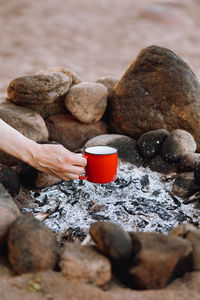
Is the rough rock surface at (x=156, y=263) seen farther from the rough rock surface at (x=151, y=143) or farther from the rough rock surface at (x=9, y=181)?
the rough rock surface at (x=151, y=143)

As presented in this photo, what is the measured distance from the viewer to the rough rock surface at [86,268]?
4.04ft

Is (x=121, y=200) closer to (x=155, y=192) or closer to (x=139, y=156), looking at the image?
(x=155, y=192)

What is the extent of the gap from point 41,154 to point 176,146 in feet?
5.03

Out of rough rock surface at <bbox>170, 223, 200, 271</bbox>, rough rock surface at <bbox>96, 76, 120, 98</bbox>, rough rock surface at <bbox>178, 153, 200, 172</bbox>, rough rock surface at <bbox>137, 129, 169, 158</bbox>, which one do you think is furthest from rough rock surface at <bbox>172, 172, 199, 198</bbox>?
rough rock surface at <bbox>96, 76, 120, 98</bbox>

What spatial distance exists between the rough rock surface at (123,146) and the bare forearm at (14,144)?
133 centimetres

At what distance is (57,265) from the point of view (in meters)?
1.35

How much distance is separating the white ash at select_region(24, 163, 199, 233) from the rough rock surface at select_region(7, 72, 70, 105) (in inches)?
41.6

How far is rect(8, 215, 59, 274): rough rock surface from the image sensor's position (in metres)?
1.29

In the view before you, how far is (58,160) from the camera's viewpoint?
1826 mm

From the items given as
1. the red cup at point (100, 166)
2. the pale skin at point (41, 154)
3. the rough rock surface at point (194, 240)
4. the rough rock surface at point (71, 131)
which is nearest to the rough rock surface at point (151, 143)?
the rough rock surface at point (71, 131)

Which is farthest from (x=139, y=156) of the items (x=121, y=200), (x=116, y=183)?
(x=121, y=200)

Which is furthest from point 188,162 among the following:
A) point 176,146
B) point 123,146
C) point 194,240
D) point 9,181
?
point 9,181

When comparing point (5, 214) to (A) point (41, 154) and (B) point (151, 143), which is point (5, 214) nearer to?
(A) point (41, 154)

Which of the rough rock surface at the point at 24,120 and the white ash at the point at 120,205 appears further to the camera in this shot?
the rough rock surface at the point at 24,120
